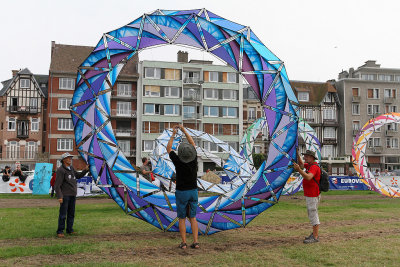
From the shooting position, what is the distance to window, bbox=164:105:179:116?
2514 inches

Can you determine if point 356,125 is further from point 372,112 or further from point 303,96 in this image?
point 303,96

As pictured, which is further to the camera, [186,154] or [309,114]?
[309,114]

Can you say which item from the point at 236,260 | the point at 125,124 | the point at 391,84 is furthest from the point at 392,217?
the point at 391,84

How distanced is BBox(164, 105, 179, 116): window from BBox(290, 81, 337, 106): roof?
21.2 meters

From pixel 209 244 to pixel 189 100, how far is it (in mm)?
55874

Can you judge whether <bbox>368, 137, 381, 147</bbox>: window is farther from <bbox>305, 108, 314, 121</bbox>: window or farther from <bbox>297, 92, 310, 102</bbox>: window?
<bbox>297, 92, 310, 102</bbox>: window

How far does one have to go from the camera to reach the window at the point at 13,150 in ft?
200

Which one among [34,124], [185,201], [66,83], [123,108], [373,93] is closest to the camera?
[185,201]

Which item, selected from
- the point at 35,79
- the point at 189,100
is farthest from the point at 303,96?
the point at 35,79

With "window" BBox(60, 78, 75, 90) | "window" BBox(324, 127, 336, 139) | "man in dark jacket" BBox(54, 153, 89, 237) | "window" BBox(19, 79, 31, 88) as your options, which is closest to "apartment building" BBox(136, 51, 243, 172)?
"window" BBox(60, 78, 75, 90)

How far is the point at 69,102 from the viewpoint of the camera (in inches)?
2394

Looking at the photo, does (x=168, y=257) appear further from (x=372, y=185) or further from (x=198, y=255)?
(x=372, y=185)

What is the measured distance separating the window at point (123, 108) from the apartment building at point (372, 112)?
119 ft

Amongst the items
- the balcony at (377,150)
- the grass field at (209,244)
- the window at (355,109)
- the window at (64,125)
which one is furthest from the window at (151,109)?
the grass field at (209,244)
